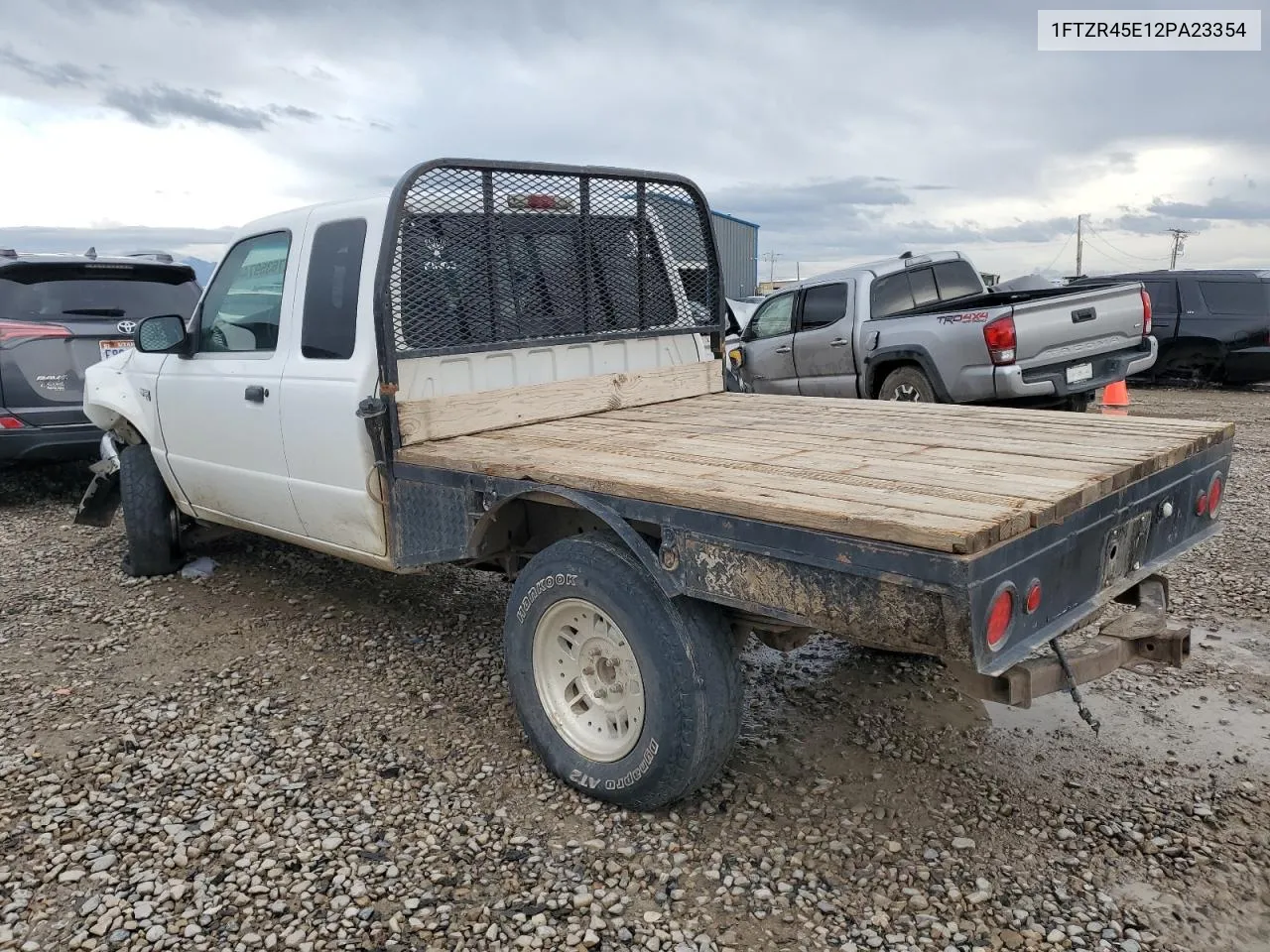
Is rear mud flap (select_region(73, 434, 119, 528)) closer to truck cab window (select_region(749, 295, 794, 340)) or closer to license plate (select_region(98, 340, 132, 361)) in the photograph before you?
license plate (select_region(98, 340, 132, 361))

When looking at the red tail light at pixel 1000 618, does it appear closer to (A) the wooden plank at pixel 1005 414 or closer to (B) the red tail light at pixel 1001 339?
(A) the wooden plank at pixel 1005 414

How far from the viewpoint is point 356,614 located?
16.8 feet

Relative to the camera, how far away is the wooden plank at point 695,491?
7.22 feet

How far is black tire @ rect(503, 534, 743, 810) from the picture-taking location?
281 centimetres

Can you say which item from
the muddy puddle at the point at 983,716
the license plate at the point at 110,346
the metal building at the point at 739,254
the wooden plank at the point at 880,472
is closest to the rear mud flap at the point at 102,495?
the license plate at the point at 110,346

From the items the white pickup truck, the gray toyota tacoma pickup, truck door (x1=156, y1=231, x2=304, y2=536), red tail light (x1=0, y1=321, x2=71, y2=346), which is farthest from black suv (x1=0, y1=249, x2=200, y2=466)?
the gray toyota tacoma pickup

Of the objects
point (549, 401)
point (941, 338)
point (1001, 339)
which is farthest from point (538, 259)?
point (941, 338)

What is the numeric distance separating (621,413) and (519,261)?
2.66ft

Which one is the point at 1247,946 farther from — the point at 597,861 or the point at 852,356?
the point at 852,356

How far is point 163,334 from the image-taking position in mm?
4812

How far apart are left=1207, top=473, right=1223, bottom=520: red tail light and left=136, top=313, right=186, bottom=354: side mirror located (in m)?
4.59

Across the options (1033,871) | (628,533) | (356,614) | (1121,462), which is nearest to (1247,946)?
(1033,871)

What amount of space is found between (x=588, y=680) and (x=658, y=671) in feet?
1.54

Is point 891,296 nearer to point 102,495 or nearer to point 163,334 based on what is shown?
point 163,334
